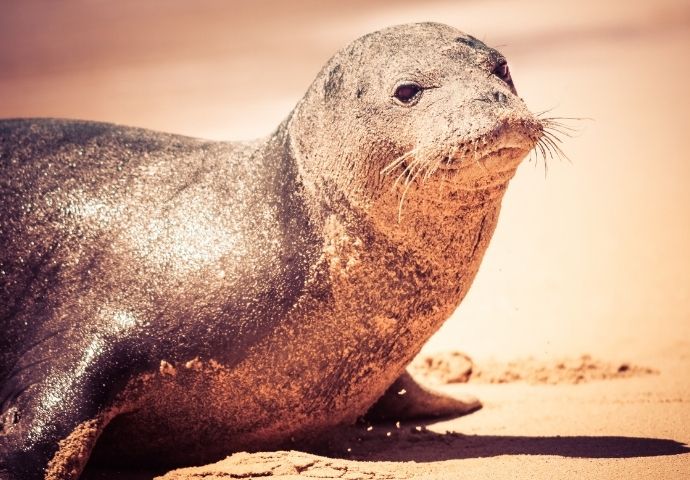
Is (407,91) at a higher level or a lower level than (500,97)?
higher

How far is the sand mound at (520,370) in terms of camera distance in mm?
5934

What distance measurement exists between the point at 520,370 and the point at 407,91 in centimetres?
325

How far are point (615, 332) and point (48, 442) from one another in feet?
16.7

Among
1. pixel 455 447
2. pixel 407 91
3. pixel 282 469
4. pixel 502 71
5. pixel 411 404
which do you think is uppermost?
pixel 502 71

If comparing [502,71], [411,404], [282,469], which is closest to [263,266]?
[282,469]

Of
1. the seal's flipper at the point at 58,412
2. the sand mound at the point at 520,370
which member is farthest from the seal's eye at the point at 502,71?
the sand mound at the point at 520,370

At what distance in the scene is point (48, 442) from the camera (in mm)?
3199

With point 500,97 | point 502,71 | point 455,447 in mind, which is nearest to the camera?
point 500,97

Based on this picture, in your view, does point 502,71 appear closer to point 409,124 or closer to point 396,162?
point 409,124

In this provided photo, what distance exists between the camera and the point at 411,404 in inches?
199

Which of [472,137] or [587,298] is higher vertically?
[587,298]

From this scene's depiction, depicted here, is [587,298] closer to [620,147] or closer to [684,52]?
[620,147]

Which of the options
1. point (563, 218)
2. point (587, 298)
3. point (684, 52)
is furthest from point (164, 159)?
point (684, 52)

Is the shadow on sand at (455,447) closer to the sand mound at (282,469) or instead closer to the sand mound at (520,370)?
the sand mound at (282,469)
